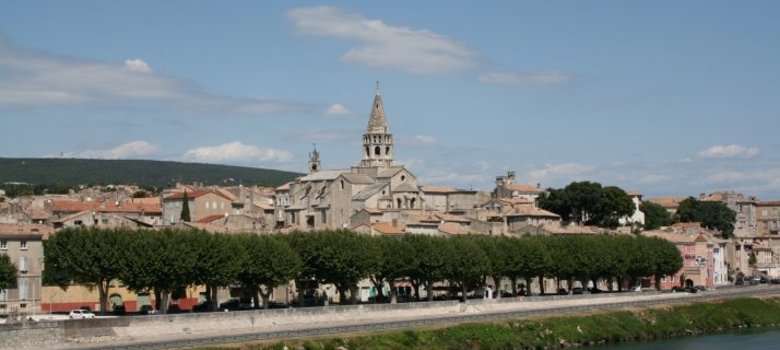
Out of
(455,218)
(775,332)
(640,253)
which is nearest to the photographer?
(775,332)

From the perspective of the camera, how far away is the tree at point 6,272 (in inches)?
2717

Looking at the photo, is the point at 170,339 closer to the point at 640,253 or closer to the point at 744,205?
the point at 640,253

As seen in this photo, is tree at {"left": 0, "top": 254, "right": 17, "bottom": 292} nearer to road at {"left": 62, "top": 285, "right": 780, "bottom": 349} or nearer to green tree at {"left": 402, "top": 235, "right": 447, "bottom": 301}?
road at {"left": 62, "top": 285, "right": 780, "bottom": 349}

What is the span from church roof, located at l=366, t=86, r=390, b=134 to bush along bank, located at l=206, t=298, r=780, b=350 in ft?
186

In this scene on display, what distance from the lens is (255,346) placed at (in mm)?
55562

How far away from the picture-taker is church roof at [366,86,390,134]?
13975cm

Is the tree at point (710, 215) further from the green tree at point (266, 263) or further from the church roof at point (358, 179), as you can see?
the green tree at point (266, 263)

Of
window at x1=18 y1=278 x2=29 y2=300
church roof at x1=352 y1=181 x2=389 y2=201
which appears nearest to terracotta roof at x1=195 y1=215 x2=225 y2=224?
church roof at x1=352 y1=181 x2=389 y2=201

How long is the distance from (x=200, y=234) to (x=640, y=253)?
44.1 metres

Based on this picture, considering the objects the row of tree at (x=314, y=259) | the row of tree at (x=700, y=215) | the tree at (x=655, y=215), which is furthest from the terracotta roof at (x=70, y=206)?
the row of tree at (x=700, y=215)

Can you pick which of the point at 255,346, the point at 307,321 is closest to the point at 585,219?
the point at 307,321

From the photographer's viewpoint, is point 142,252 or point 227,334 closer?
point 227,334

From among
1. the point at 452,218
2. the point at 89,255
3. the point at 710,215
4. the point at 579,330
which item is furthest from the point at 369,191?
the point at 89,255

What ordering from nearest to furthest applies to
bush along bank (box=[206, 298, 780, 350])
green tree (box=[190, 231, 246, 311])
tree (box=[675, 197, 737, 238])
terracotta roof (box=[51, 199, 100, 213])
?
bush along bank (box=[206, 298, 780, 350]), green tree (box=[190, 231, 246, 311]), terracotta roof (box=[51, 199, 100, 213]), tree (box=[675, 197, 737, 238])
